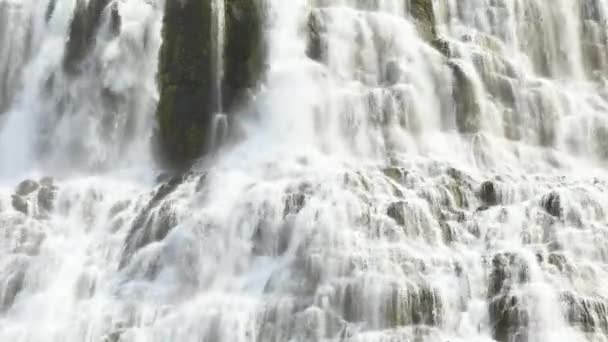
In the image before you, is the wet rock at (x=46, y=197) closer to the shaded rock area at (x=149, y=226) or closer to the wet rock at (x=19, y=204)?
the wet rock at (x=19, y=204)

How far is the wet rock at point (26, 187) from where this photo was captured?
99.9ft

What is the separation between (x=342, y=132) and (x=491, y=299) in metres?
9.53

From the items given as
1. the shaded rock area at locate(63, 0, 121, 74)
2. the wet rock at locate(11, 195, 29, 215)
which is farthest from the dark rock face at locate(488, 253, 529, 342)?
the shaded rock area at locate(63, 0, 121, 74)

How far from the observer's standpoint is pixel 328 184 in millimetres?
27109

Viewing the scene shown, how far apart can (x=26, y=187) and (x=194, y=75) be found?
20.4 ft

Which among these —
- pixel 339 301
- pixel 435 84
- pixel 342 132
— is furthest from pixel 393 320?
pixel 435 84

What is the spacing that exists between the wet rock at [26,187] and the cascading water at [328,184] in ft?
0.65

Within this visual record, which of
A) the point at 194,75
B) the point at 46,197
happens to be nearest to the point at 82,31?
the point at 194,75

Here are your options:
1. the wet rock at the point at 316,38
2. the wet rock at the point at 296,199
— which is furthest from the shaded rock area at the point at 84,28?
the wet rock at the point at 296,199

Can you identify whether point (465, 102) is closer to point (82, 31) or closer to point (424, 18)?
point (424, 18)

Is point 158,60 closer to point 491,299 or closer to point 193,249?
point 193,249

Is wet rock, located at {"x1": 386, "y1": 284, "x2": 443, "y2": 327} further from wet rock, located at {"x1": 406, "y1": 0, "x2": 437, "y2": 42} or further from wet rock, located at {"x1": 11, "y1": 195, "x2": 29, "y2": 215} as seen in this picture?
wet rock, located at {"x1": 406, "y1": 0, "x2": 437, "y2": 42}

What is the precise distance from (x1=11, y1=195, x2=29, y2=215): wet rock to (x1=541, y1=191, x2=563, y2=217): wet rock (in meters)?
14.3

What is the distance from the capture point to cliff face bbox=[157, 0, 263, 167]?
106 feet
